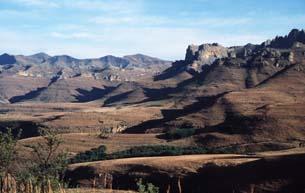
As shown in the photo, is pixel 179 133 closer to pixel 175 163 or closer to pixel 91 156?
pixel 91 156

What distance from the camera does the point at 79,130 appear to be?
16112 centimetres

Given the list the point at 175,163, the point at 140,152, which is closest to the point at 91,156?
the point at 140,152

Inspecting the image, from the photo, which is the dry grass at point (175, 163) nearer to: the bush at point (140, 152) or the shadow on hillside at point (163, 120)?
the bush at point (140, 152)

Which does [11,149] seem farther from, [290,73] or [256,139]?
[290,73]

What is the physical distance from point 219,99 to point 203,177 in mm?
91778

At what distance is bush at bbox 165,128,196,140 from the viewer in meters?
126

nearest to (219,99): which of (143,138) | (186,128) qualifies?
(186,128)

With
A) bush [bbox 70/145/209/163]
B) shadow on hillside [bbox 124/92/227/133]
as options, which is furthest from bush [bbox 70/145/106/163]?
shadow on hillside [bbox 124/92/227/133]

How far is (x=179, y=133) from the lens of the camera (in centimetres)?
12812

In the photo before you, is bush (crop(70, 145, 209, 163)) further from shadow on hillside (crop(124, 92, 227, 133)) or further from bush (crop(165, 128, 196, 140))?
shadow on hillside (crop(124, 92, 227, 133))

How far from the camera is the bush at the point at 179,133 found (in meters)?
126

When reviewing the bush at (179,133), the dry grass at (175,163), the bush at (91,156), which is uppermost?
the dry grass at (175,163)

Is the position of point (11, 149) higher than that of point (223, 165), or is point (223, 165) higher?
point (11, 149)

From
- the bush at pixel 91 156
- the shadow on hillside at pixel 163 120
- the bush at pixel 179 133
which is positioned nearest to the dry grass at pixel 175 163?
the bush at pixel 91 156
